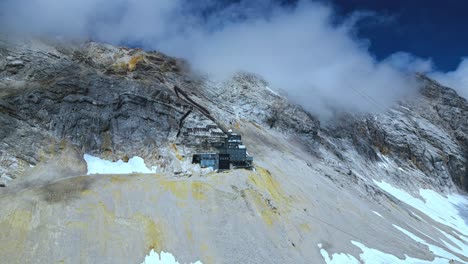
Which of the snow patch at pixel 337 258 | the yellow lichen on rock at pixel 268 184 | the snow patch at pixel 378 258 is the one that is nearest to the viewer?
the snow patch at pixel 337 258

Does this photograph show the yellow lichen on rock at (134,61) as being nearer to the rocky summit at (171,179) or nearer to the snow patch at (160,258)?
the rocky summit at (171,179)

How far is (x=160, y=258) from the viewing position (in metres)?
48.3

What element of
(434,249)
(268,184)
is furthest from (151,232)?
(434,249)

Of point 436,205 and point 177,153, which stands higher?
point 177,153

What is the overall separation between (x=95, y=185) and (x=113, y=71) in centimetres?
3566

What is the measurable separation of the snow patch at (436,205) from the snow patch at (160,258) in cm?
7855

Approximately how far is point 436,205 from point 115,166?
319ft

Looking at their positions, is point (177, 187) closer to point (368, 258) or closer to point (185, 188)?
point (185, 188)

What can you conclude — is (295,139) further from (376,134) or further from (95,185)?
(95,185)

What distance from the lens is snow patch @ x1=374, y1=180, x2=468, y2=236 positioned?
107 m

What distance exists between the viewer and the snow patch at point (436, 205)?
107 metres

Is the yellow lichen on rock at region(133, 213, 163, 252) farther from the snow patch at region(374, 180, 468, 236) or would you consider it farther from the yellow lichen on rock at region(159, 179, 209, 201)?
the snow patch at region(374, 180, 468, 236)

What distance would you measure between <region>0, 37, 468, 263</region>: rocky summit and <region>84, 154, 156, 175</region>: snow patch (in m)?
0.30

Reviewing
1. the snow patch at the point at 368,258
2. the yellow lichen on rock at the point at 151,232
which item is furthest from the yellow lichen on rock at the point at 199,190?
the snow patch at the point at 368,258
